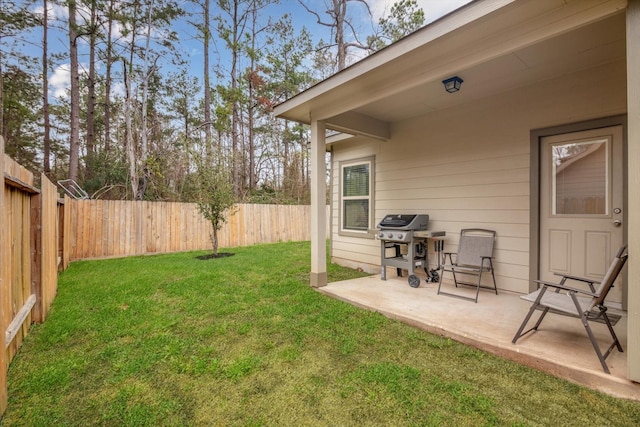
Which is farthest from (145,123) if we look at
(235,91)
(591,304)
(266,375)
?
(591,304)

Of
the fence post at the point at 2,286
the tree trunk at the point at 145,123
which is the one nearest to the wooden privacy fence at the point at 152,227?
the tree trunk at the point at 145,123

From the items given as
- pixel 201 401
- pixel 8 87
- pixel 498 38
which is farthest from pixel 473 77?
pixel 8 87

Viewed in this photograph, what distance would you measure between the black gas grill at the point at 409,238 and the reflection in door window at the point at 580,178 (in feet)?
4.66

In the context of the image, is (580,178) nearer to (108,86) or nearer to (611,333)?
(611,333)

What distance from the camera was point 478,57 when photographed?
2.37 metres

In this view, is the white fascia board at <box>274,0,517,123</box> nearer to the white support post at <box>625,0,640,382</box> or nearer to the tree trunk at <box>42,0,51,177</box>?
the white support post at <box>625,0,640,382</box>

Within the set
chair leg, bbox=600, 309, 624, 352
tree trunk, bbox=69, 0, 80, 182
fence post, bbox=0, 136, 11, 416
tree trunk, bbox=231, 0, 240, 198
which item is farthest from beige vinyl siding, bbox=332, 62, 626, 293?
tree trunk, bbox=69, 0, 80, 182

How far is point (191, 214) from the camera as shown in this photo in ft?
26.6

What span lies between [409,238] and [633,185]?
2453 millimetres

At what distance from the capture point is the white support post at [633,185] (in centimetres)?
166

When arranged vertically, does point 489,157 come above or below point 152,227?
above

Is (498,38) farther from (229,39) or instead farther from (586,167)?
(229,39)

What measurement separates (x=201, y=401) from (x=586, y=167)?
4.22m

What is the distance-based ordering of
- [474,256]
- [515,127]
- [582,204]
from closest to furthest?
[582,204] → [515,127] → [474,256]
